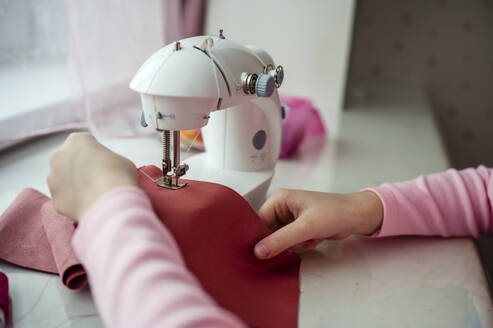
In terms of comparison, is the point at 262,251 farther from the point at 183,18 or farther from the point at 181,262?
the point at 183,18

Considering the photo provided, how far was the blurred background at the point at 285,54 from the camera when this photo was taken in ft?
2.66

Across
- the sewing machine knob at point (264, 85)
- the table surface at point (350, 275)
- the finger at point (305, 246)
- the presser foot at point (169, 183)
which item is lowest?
the table surface at point (350, 275)

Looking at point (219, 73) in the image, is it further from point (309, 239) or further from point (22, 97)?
point (22, 97)

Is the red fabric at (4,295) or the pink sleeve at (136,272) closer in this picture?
the pink sleeve at (136,272)

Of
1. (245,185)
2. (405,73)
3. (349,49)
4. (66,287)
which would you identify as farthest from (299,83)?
(66,287)

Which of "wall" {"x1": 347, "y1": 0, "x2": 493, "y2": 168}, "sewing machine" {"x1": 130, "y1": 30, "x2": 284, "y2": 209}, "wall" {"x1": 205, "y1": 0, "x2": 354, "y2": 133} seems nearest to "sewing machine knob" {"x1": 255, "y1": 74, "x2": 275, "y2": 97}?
"sewing machine" {"x1": 130, "y1": 30, "x2": 284, "y2": 209}

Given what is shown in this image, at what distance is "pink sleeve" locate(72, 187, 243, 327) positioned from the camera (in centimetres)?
30

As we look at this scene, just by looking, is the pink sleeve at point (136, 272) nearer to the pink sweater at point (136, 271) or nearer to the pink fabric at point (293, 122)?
the pink sweater at point (136, 271)

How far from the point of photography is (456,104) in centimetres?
162

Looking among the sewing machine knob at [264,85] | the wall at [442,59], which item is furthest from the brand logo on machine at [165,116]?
the wall at [442,59]

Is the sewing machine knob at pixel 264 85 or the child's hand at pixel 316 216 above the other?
the sewing machine knob at pixel 264 85

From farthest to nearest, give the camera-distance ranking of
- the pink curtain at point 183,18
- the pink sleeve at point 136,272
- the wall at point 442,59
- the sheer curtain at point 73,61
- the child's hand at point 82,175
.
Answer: the wall at point 442,59, the pink curtain at point 183,18, the sheer curtain at point 73,61, the child's hand at point 82,175, the pink sleeve at point 136,272

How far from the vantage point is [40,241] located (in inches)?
20.7

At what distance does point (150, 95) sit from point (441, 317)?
415mm
